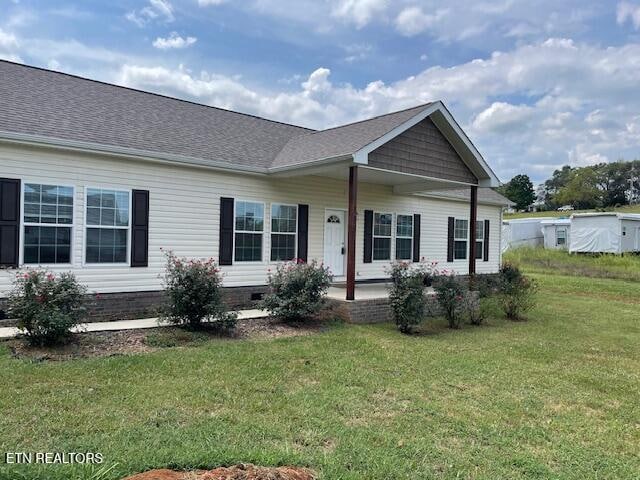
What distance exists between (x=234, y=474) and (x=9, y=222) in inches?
263

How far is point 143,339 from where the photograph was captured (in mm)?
7020

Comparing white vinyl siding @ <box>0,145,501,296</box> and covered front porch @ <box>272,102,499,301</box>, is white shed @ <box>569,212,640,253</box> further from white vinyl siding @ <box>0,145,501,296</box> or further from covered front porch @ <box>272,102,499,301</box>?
white vinyl siding @ <box>0,145,501,296</box>

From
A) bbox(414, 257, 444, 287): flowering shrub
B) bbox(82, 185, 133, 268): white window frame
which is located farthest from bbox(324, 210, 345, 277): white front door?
bbox(82, 185, 133, 268): white window frame

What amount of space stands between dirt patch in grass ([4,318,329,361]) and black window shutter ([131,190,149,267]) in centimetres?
185

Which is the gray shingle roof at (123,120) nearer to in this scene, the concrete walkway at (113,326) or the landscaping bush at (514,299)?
the concrete walkway at (113,326)

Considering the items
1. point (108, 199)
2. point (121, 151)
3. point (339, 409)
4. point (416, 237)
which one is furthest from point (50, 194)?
point (416, 237)

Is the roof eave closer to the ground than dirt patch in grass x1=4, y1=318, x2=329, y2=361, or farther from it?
farther from it

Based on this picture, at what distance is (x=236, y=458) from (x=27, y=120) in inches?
290

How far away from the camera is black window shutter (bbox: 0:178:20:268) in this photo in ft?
24.2

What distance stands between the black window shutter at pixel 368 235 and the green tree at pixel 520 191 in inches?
2743

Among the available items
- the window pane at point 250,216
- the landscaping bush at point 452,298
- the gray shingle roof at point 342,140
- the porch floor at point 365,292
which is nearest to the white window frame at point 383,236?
the porch floor at point 365,292

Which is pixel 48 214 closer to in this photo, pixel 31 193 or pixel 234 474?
pixel 31 193

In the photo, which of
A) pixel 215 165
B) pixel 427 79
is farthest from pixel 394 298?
pixel 427 79

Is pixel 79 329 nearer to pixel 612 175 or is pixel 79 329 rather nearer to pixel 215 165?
pixel 215 165
